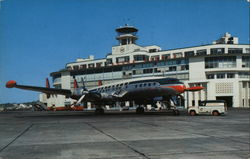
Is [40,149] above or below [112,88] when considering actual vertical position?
below

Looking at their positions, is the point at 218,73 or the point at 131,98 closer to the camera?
the point at 131,98

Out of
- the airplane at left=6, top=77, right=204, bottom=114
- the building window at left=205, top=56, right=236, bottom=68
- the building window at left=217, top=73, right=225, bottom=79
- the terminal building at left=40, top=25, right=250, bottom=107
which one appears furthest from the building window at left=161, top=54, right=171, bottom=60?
the airplane at left=6, top=77, right=204, bottom=114

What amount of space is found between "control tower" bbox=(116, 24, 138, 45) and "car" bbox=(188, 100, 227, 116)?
70511 millimetres

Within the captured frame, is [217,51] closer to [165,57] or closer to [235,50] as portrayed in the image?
[235,50]

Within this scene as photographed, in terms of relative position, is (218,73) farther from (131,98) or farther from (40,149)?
(40,149)

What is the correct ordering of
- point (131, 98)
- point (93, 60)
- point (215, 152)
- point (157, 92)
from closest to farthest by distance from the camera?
1. point (215, 152)
2. point (157, 92)
3. point (131, 98)
4. point (93, 60)

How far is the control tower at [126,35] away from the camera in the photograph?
4119 inches

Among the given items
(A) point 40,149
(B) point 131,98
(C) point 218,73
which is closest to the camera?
(A) point 40,149

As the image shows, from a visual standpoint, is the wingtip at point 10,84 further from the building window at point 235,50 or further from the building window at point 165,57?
the building window at point 235,50

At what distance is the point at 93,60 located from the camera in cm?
11262

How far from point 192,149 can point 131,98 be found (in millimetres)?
28427

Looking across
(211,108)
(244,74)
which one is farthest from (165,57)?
(211,108)

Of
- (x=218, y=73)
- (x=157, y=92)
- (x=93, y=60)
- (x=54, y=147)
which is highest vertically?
(x=93, y=60)

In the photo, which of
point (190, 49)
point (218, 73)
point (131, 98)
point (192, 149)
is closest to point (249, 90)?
point (218, 73)
